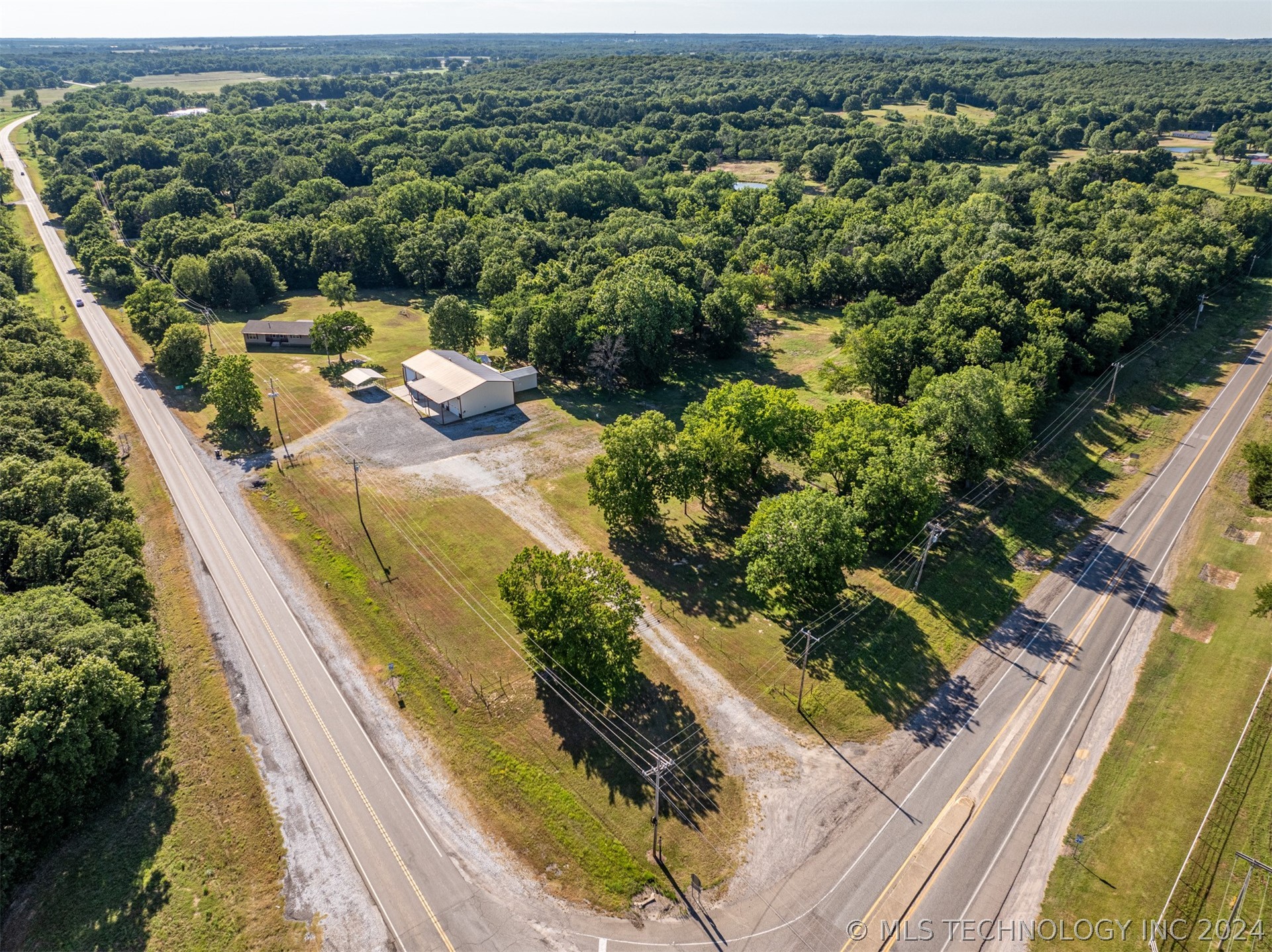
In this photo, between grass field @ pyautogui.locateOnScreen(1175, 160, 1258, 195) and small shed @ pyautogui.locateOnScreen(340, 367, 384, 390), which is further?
grass field @ pyautogui.locateOnScreen(1175, 160, 1258, 195)

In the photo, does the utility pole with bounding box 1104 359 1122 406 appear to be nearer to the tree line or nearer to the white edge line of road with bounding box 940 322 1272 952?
the white edge line of road with bounding box 940 322 1272 952

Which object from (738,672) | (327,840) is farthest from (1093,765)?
(327,840)

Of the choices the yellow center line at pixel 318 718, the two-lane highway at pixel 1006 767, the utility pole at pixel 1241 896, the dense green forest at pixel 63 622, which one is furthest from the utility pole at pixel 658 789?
the dense green forest at pixel 63 622

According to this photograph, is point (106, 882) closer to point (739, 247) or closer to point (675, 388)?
point (675, 388)

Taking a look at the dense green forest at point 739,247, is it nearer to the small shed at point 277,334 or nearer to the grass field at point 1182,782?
the small shed at point 277,334

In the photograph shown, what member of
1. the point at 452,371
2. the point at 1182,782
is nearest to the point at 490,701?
the point at 1182,782

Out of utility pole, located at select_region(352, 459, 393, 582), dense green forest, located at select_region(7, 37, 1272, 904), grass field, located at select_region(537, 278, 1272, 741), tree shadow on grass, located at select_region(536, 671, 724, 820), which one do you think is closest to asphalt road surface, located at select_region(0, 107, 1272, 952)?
grass field, located at select_region(537, 278, 1272, 741)
